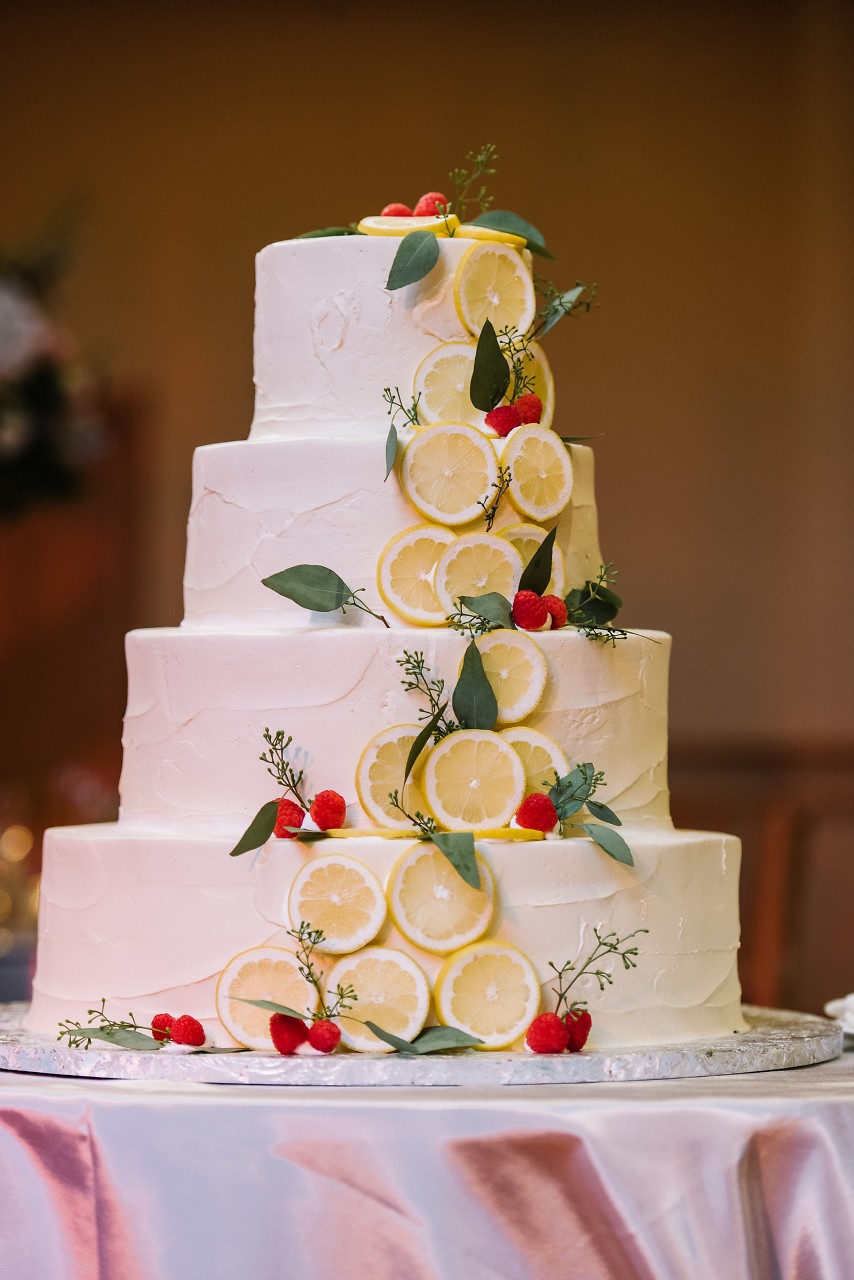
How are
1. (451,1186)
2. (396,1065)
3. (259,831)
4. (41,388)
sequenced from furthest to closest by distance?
(41,388) → (259,831) → (396,1065) → (451,1186)

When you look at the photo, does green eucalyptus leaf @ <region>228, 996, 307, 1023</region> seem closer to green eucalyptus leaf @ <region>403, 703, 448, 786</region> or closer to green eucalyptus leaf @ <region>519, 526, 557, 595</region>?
green eucalyptus leaf @ <region>403, 703, 448, 786</region>

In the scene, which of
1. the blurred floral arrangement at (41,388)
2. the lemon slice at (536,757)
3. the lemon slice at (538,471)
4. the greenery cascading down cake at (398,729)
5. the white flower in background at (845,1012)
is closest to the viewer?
the greenery cascading down cake at (398,729)

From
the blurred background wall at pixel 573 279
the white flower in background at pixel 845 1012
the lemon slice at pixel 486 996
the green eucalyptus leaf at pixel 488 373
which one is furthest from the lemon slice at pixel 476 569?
the blurred background wall at pixel 573 279

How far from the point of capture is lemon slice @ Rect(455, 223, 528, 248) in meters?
2.56

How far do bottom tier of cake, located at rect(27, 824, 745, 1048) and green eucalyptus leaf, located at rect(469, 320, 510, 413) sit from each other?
0.64 meters

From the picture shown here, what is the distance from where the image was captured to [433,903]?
2213mm

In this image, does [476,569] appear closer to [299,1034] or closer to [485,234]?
[485,234]

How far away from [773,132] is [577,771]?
431 centimetres

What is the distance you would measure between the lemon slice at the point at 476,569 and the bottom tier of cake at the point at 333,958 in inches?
13.9

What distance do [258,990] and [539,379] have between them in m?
1.00

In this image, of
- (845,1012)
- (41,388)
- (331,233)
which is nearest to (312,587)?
(331,233)

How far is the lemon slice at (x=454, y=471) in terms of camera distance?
2408mm

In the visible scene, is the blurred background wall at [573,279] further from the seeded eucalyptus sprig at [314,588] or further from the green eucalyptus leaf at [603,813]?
the green eucalyptus leaf at [603,813]

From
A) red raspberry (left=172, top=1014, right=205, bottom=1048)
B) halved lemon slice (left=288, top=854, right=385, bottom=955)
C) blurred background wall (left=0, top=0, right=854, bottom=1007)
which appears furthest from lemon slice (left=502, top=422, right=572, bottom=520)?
blurred background wall (left=0, top=0, right=854, bottom=1007)
